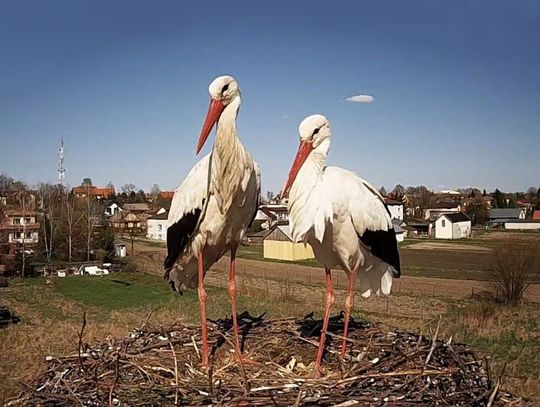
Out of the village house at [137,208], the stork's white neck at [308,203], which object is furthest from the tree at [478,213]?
the stork's white neck at [308,203]

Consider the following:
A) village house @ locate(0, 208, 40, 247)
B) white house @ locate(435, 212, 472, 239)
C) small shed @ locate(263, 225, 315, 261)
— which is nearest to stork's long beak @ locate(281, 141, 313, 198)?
small shed @ locate(263, 225, 315, 261)

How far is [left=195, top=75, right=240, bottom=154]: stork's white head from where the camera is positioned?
3.17 m

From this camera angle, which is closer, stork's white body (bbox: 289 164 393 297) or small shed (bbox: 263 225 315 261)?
stork's white body (bbox: 289 164 393 297)

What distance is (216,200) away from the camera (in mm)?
3369

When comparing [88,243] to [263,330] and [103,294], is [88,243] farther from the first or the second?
[263,330]

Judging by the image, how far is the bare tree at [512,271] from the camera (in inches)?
597

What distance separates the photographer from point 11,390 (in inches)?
211

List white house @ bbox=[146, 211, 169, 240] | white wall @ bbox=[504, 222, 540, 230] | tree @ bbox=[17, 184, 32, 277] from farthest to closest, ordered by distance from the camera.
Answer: white wall @ bbox=[504, 222, 540, 230] → white house @ bbox=[146, 211, 169, 240] → tree @ bbox=[17, 184, 32, 277]

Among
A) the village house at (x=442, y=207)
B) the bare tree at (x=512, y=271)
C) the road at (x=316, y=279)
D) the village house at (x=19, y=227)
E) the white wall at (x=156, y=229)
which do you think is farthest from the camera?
the village house at (x=442, y=207)

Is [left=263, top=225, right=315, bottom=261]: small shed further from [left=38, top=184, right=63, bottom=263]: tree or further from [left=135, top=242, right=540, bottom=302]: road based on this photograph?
[left=38, top=184, right=63, bottom=263]: tree

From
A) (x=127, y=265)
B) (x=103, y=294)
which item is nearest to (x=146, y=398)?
(x=103, y=294)

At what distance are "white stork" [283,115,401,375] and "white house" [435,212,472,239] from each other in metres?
42.3

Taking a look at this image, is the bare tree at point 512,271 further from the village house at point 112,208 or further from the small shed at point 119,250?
the village house at point 112,208

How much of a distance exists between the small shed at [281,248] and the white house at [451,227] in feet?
53.1
